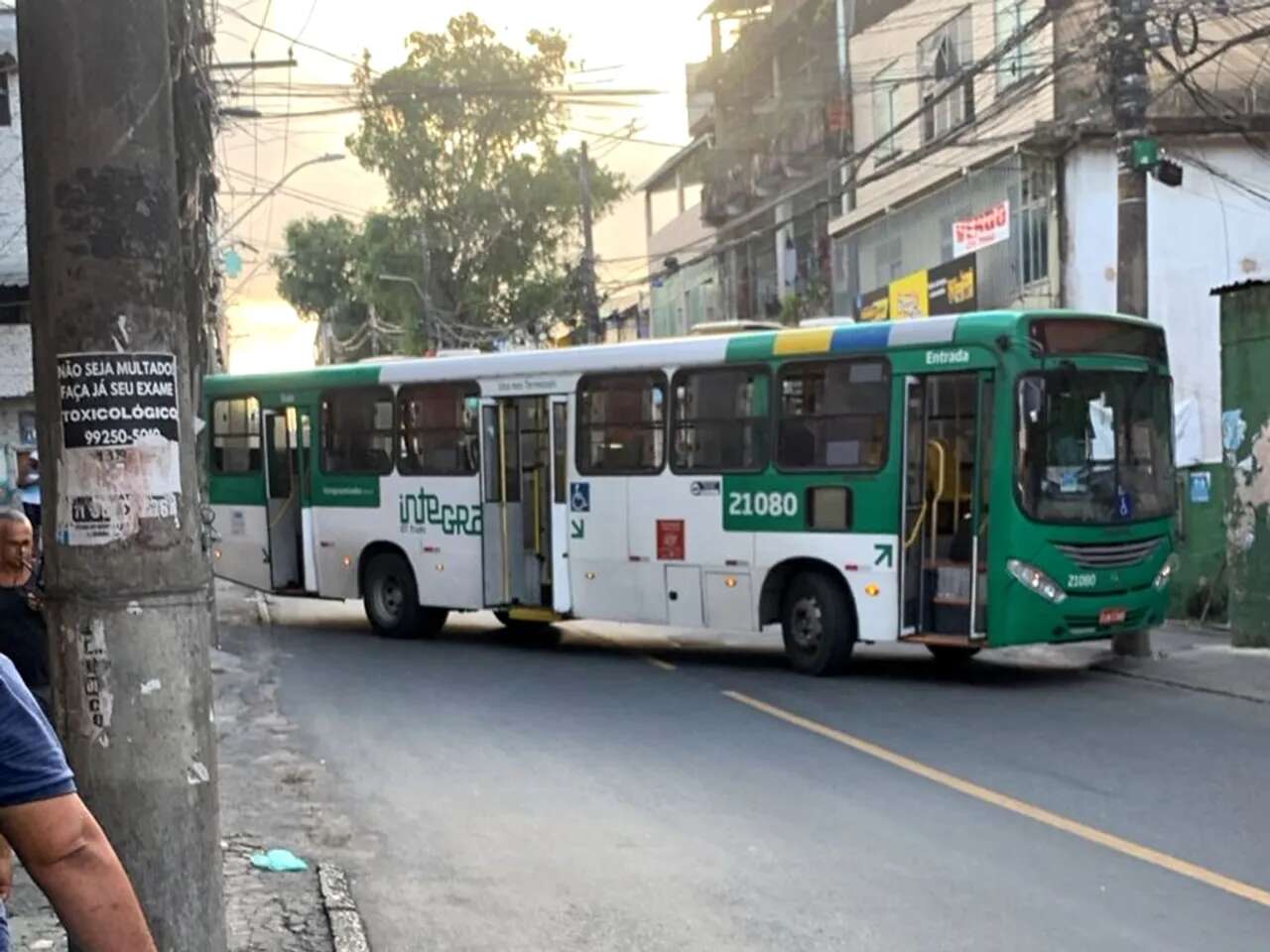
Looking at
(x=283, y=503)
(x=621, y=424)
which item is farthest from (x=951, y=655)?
(x=283, y=503)

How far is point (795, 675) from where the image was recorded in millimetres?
13359

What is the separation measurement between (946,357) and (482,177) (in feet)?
111

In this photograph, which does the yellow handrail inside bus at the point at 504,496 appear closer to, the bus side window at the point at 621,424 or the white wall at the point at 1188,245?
the bus side window at the point at 621,424

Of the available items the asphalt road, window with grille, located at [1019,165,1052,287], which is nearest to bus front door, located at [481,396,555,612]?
the asphalt road

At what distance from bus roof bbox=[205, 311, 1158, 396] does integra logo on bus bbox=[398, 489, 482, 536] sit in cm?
137

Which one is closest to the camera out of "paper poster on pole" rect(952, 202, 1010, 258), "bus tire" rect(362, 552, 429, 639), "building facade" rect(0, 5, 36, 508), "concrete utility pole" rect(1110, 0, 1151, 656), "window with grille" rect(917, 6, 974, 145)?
"concrete utility pole" rect(1110, 0, 1151, 656)

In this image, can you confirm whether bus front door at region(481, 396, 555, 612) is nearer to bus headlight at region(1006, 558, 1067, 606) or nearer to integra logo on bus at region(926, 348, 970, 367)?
integra logo on bus at region(926, 348, 970, 367)

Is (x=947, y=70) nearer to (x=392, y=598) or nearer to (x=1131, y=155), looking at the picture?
(x=1131, y=155)

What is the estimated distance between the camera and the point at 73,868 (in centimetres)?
272

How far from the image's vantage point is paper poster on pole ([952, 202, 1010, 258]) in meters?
23.5

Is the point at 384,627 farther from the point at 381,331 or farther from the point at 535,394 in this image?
the point at 381,331

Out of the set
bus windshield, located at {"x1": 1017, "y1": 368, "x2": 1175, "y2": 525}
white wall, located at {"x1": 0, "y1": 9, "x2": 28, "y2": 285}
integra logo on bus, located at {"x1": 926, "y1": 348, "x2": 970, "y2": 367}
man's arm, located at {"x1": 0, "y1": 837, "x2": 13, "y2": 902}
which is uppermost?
white wall, located at {"x1": 0, "y1": 9, "x2": 28, "y2": 285}

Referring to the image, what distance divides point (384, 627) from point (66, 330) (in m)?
13.9

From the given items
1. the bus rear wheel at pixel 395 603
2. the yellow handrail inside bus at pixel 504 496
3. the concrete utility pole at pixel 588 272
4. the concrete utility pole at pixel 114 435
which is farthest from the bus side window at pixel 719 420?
the concrete utility pole at pixel 588 272
